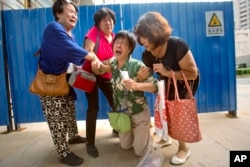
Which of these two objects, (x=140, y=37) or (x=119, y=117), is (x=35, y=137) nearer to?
(x=119, y=117)

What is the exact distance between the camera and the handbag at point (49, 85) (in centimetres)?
242

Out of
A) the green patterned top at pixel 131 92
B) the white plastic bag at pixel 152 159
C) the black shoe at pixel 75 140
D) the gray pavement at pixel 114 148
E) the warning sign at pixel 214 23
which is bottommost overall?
the gray pavement at pixel 114 148

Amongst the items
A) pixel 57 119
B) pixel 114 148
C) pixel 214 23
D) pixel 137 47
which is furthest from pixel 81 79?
pixel 214 23

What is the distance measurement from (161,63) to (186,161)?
1.01 metres

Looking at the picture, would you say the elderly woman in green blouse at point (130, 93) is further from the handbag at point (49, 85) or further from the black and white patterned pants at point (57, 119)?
the black and white patterned pants at point (57, 119)

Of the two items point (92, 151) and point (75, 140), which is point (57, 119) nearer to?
point (92, 151)

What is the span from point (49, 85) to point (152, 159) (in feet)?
4.09

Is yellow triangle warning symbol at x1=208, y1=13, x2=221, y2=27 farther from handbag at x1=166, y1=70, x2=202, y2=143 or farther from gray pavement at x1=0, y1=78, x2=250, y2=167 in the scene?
handbag at x1=166, y1=70, x2=202, y2=143

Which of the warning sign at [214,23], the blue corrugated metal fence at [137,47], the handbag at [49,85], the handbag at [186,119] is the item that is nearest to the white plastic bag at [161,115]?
the handbag at [186,119]

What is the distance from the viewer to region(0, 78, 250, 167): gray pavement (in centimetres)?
246

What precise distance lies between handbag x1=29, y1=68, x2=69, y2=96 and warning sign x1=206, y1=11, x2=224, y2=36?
8.66 ft

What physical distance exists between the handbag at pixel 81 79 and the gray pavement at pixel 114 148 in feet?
2.59

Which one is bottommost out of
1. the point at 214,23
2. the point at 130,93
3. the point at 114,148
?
the point at 114,148

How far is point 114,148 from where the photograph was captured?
9.57ft
